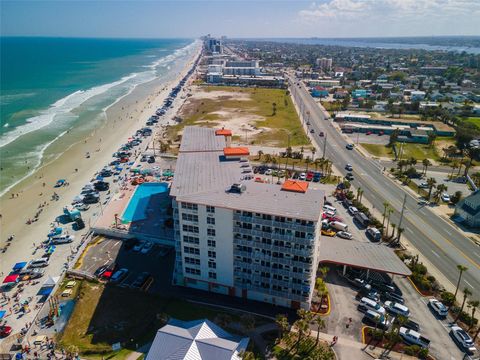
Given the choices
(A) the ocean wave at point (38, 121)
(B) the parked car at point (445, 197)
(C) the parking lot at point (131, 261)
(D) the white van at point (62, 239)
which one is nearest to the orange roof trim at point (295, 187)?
(C) the parking lot at point (131, 261)

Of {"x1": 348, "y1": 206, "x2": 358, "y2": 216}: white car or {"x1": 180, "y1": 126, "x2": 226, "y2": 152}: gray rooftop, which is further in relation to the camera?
{"x1": 348, "y1": 206, "x2": 358, "y2": 216}: white car

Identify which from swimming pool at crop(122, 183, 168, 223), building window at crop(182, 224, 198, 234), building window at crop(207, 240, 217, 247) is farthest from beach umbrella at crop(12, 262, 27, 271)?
building window at crop(207, 240, 217, 247)

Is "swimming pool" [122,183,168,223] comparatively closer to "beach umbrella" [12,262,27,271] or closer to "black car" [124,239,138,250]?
"black car" [124,239,138,250]

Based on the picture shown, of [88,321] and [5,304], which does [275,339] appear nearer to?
[88,321]

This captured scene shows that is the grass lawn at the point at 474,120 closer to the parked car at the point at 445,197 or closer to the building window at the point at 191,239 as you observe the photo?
the parked car at the point at 445,197

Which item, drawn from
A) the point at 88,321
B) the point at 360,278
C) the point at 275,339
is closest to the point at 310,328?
the point at 275,339

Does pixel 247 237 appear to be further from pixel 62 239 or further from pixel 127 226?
pixel 62 239
